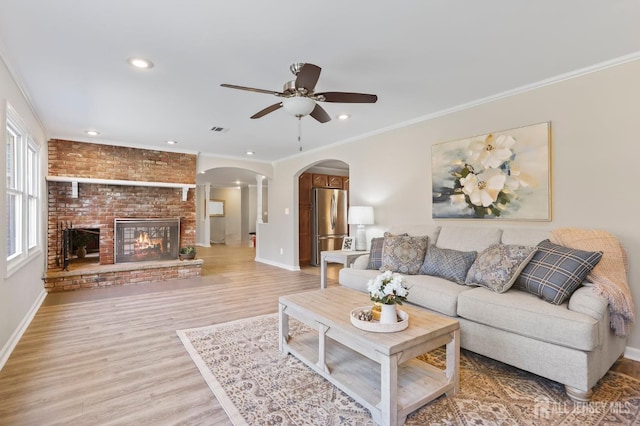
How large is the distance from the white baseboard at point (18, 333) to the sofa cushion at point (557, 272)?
161 inches

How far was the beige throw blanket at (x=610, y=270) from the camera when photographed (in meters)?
2.23

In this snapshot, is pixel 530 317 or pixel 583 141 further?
pixel 583 141

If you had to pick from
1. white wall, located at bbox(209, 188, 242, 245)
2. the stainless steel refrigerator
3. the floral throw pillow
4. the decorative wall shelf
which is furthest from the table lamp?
white wall, located at bbox(209, 188, 242, 245)

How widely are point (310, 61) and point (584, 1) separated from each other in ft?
5.92

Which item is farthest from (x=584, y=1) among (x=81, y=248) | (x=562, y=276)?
(x=81, y=248)

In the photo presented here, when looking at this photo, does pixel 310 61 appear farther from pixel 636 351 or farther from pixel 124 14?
pixel 636 351

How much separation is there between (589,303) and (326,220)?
5723 millimetres

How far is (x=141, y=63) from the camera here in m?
2.68

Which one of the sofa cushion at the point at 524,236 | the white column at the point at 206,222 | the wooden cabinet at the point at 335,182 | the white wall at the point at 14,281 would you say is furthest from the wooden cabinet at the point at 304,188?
the white column at the point at 206,222

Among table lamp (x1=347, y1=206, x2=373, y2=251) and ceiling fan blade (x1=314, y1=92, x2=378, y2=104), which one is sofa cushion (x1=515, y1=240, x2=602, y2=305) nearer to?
ceiling fan blade (x1=314, y1=92, x2=378, y2=104)

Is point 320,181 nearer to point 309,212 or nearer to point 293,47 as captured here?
point 309,212

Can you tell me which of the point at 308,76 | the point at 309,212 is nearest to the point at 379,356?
the point at 308,76

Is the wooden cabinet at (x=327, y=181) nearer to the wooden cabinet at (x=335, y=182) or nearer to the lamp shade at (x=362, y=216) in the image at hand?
the wooden cabinet at (x=335, y=182)

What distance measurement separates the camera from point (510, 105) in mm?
3354
